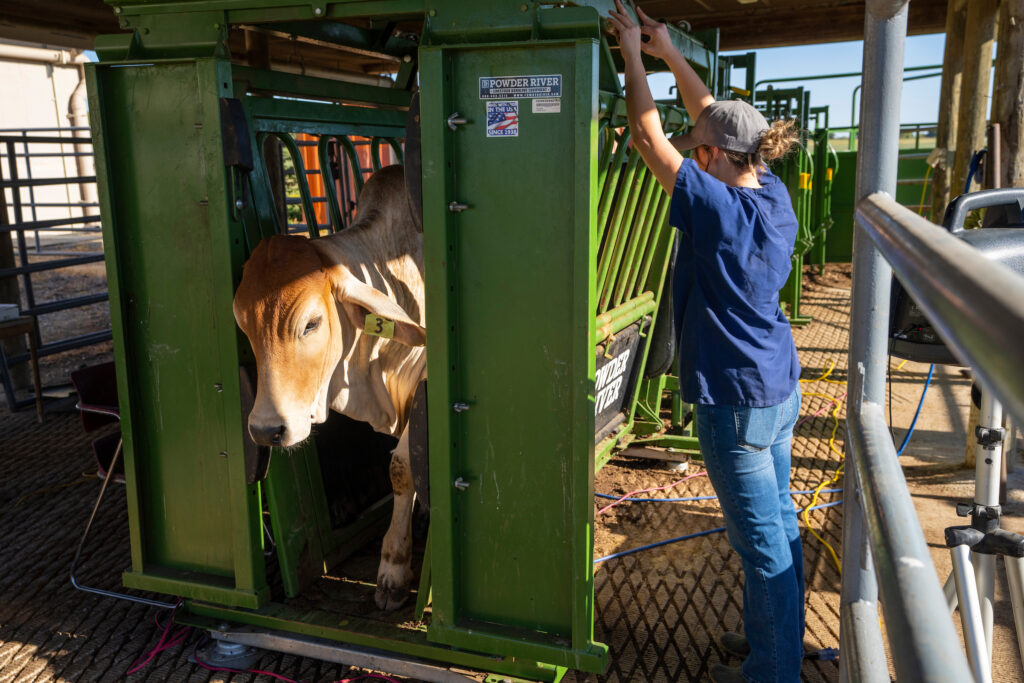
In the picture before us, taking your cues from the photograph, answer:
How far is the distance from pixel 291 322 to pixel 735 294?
1547mm

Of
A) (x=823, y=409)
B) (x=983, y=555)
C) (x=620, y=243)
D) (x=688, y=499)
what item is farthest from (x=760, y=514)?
(x=823, y=409)

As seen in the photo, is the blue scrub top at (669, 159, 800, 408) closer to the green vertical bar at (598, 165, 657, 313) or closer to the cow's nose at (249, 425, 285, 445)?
the green vertical bar at (598, 165, 657, 313)

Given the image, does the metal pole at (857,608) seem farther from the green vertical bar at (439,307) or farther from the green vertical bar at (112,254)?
the green vertical bar at (112,254)

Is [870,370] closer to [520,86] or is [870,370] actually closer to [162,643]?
[520,86]

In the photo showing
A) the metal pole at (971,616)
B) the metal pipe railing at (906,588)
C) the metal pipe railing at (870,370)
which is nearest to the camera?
the metal pipe railing at (906,588)

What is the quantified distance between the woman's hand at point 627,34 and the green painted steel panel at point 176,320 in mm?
1394

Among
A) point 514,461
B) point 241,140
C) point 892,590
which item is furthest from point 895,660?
point 241,140

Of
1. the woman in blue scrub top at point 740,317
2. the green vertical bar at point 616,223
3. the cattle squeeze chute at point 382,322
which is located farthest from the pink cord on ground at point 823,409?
the woman in blue scrub top at point 740,317

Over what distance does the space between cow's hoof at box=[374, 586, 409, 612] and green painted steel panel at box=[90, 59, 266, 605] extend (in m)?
0.50

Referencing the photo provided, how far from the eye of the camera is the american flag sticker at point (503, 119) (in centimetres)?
266

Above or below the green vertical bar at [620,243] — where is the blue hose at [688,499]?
below

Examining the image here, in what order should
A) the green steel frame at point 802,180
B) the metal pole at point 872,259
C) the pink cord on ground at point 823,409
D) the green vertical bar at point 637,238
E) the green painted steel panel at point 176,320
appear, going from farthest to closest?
the green steel frame at point 802,180 → the pink cord on ground at point 823,409 → the green vertical bar at point 637,238 → the green painted steel panel at point 176,320 → the metal pole at point 872,259

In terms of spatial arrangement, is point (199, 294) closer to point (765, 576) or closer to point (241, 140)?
point (241, 140)

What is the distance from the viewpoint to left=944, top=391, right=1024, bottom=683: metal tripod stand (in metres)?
2.12
